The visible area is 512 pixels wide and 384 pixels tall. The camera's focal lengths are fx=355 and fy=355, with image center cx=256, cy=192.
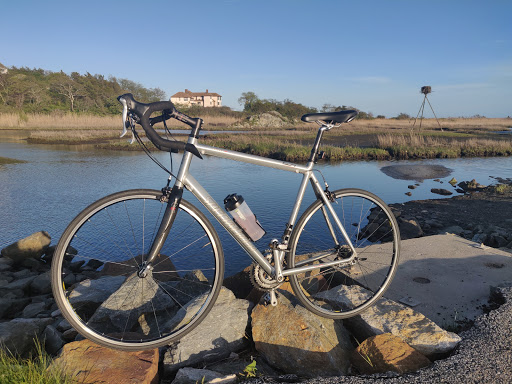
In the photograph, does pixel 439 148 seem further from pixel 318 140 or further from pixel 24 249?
pixel 24 249

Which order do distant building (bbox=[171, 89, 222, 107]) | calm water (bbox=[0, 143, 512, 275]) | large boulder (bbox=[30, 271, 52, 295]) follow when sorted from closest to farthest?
large boulder (bbox=[30, 271, 52, 295])
calm water (bbox=[0, 143, 512, 275])
distant building (bbox=[171, 89, 222, 107])

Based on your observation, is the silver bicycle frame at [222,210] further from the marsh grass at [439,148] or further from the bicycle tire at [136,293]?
the marsh grass at [439,148]

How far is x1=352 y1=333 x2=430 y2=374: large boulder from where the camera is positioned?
255 cm

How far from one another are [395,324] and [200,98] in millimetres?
124897

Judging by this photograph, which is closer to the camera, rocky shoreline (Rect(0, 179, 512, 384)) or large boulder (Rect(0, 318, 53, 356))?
rocky shoreline (Rect(0, 179, 512, 384))

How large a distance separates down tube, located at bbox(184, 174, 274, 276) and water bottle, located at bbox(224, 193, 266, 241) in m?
0.05

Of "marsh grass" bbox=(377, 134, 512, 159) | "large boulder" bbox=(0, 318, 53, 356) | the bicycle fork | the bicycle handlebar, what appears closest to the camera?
the bicycle handlebar

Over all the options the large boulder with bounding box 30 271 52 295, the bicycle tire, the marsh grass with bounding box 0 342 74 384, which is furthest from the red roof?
the marsh grass with bounding box 0 342 74 384

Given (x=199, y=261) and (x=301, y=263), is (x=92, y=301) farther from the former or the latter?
(x=199, y=261)

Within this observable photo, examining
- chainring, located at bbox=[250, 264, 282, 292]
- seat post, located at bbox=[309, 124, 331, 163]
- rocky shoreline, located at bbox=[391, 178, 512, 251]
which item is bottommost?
rocky shoreline, located at bbox=[391, 178, 512, 251]

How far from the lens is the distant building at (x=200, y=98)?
4700 inches

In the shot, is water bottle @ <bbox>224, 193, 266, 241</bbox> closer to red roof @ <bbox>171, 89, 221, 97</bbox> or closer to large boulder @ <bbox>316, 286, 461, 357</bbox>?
large boulder @ <bbox>316, 286, 461, 357</bbox>

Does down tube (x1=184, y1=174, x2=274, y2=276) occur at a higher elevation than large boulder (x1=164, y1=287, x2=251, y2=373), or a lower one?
higher

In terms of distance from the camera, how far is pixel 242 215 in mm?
3008
